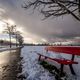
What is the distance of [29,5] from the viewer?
1014 centimetres

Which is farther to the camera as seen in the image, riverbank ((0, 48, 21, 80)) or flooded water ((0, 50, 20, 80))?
riverbank ((0, 48, 21, 80))

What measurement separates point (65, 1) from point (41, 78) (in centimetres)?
394

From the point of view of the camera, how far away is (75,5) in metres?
9.57

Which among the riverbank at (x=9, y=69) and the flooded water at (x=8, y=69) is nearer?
the flooded water at (x=8, y=69)

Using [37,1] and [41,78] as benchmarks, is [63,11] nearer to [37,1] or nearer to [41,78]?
[37,1]

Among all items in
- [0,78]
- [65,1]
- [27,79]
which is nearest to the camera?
[27,79]

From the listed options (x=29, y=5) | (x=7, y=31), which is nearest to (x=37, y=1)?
(x=29, y=5)

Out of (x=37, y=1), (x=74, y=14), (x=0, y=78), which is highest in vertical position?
(x=37, y=1)

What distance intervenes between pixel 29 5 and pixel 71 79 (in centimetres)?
447

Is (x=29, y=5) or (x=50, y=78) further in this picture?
(x=29, y=5)

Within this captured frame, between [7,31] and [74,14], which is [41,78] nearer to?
[74,14]

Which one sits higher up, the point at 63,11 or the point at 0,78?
the point at 63,11

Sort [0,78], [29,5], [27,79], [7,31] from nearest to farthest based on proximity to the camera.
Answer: [27,79], [0,78], [29,5], [7,31]

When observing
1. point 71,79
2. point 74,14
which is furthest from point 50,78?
point 74,14
